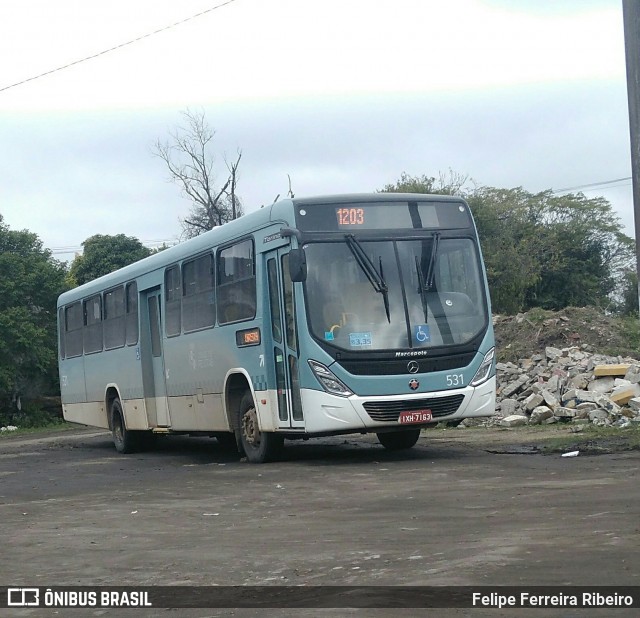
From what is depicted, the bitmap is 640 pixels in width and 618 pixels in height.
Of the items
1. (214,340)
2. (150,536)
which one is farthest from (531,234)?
(150,536)

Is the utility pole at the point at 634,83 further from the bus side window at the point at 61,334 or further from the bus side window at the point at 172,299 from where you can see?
the bus side window at the point at 61,334

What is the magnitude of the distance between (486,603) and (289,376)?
30.3 feet

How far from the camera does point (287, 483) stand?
535 inches

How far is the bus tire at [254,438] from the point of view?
1644 cm

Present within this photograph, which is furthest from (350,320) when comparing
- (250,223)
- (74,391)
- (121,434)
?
(74,391)

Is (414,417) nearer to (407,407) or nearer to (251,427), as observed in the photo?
(407,407)

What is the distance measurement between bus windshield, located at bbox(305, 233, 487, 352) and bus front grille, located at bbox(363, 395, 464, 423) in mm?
686

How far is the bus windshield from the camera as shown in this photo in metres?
14.9

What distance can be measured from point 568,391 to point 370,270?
9.23 meters

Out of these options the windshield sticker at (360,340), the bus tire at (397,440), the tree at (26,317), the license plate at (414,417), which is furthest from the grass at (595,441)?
the tree at (26,317)

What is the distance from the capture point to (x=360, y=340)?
14.9 metres

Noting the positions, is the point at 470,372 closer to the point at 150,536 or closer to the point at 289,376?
the point at 289,376

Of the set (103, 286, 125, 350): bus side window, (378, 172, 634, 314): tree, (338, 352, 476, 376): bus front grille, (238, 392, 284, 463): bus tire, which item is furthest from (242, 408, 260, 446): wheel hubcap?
(378, 172, 634, 314): tree

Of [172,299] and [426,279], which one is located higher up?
[172,299]
